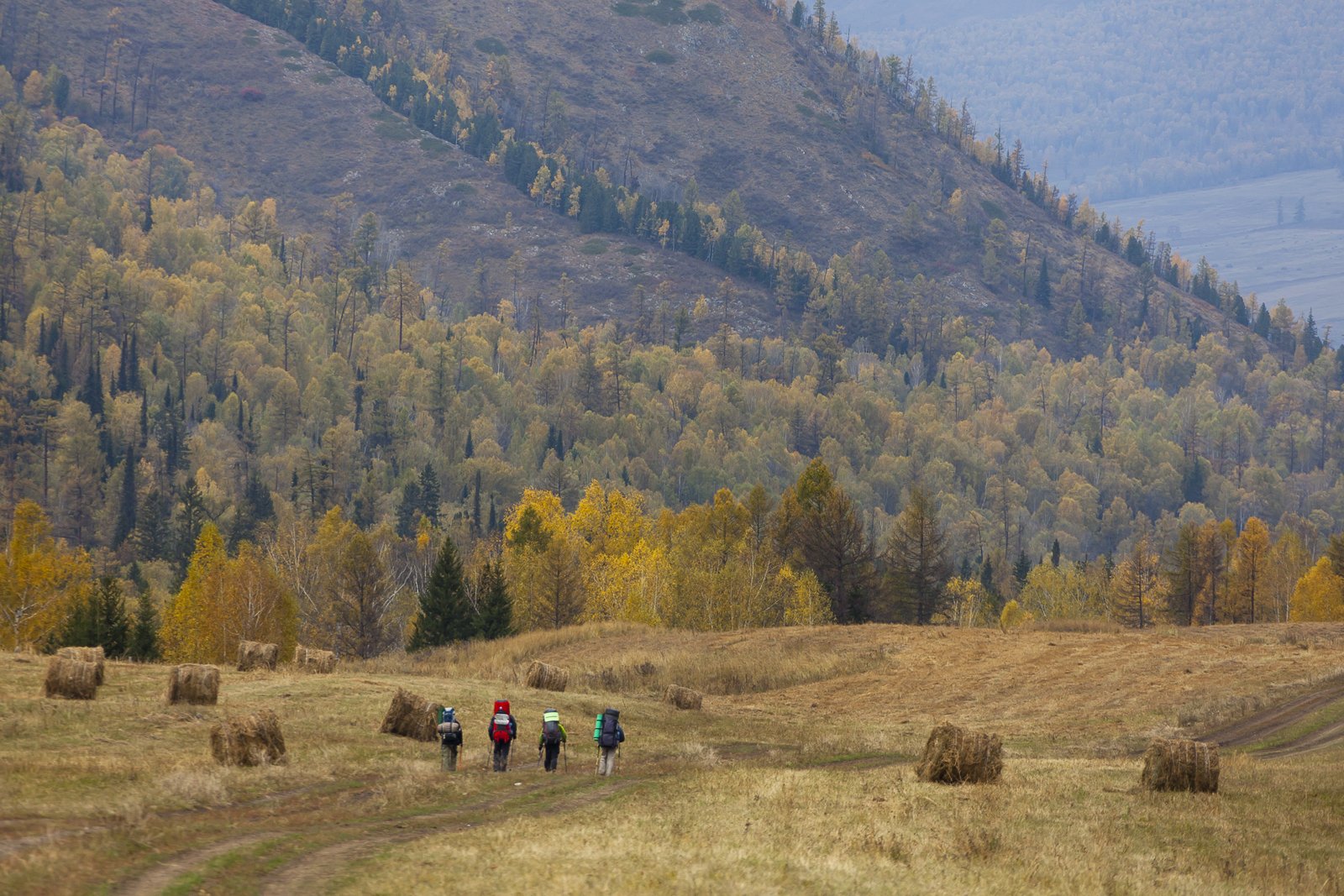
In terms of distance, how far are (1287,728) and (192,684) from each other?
33282 mm

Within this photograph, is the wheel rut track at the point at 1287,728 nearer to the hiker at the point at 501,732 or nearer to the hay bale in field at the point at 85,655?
the hiker at the point at 501,732

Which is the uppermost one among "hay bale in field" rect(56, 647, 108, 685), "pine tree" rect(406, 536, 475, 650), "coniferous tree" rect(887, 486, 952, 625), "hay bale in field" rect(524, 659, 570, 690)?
"coniferous tree" rect(887, 486, 952, 625)

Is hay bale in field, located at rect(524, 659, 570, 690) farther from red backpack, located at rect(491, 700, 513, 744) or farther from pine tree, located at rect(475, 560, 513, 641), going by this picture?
pine tree, located at rect(475, 560, 513, 641)

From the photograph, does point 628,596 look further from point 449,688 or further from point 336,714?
point 336,714

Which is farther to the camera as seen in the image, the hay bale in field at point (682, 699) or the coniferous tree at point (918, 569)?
the coniferous tree at point (918, 569)

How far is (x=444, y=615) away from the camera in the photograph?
87.6 meters

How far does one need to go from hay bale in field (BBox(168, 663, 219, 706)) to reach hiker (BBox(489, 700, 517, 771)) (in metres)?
8.57

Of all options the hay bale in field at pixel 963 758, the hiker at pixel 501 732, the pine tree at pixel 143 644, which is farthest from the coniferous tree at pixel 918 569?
the hiker at pixel 501 732

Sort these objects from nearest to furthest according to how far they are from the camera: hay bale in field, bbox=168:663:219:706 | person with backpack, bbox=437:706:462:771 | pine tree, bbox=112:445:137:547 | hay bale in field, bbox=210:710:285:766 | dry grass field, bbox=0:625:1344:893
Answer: dry grass field, bbox=0:625:1344:893
hay bale in field, bbox=210:710:285:766
person with backpack, bbox=437:706:462:771
hay bale in field, bbox=168:663:219:706
pine tree, bbox=112:445:137:547

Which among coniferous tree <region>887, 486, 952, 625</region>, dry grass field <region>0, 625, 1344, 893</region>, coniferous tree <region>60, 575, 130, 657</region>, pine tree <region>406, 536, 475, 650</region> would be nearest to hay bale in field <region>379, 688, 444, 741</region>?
dry grass field <region>0, 625, 1344, 893</region>

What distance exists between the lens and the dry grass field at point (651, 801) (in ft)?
74.6

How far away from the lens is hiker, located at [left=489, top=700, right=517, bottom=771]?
3353 cm

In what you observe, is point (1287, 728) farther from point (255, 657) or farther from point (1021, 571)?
point (1021, 571)

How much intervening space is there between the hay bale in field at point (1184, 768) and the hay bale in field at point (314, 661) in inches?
1222
